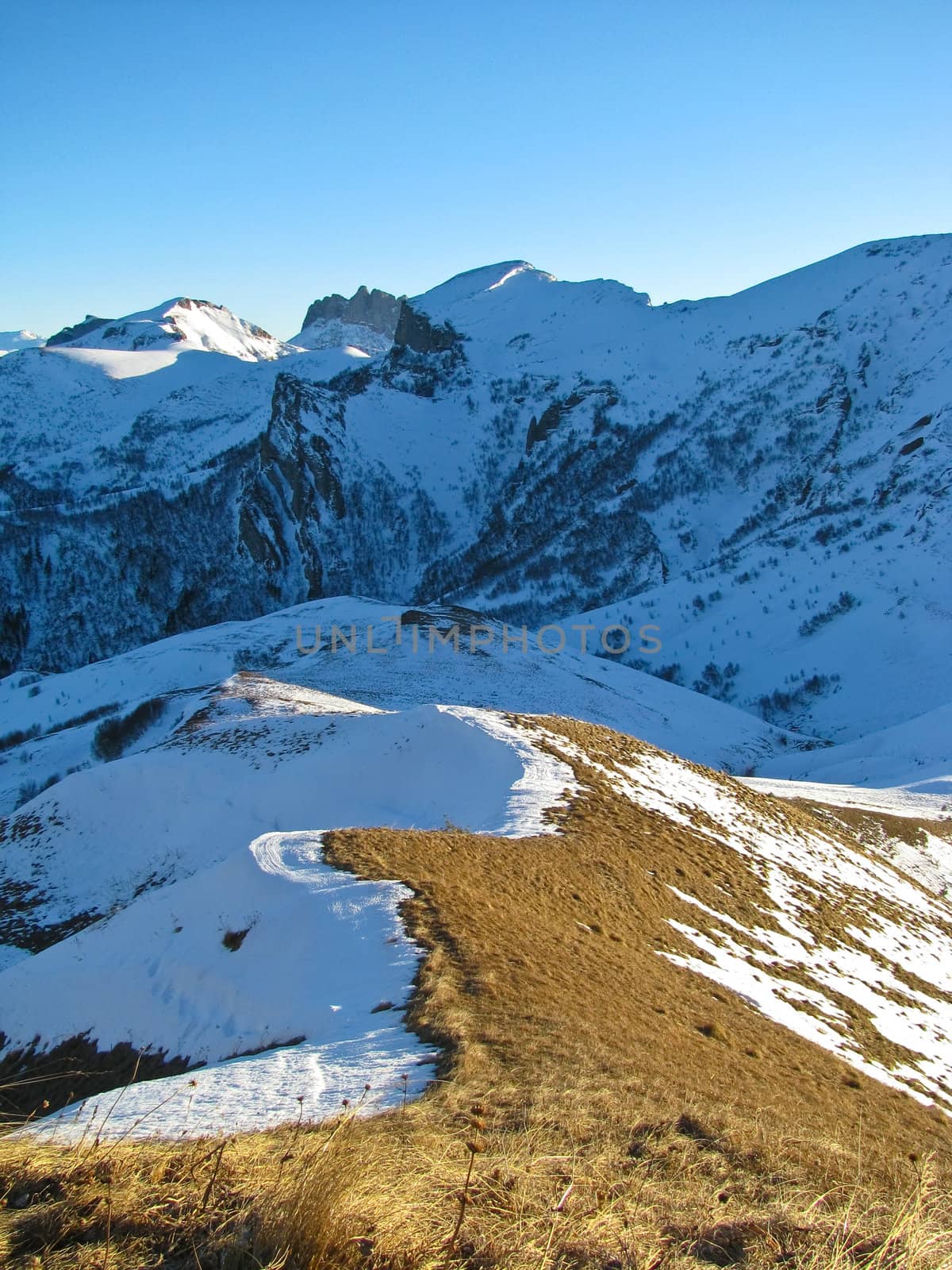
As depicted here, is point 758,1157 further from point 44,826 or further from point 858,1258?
point 44,826

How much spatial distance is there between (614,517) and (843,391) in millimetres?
23436

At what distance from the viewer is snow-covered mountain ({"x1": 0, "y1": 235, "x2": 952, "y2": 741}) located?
182 ft

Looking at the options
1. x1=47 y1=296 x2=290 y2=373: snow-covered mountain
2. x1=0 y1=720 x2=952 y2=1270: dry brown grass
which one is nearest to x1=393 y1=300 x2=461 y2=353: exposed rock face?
x1=47 y1=296 x2=290 y2=373: snow-covered mountain

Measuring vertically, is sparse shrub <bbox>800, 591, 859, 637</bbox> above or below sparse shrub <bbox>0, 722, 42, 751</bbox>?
below

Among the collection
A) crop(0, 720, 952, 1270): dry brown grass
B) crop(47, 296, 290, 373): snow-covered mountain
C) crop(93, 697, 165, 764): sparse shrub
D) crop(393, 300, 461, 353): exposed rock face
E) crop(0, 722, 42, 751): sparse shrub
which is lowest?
crop(0, 722, 42, 751): sparse shrub

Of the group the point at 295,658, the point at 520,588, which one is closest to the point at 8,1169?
the point at 295,658

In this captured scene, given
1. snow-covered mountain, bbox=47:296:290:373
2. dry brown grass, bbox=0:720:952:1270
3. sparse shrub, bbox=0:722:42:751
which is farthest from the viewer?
snow-covered mountain, bbox=47:296:290:373

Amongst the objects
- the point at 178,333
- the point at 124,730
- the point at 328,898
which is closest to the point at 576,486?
the point at 124,730

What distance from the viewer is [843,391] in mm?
75000

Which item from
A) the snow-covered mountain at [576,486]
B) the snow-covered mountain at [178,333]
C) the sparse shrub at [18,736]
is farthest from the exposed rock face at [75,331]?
the sparse shrub at [18,736]

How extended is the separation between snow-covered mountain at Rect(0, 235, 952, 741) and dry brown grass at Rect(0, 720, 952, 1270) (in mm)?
40033

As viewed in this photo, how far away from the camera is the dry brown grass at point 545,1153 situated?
3078 millimetres

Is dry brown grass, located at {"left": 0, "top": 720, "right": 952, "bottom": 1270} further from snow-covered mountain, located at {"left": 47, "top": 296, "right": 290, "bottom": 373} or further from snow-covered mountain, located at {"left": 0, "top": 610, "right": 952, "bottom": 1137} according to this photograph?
snow-covered mountain, located at {"left": 47, "top": 296, "right": 290, "bottom": 373}

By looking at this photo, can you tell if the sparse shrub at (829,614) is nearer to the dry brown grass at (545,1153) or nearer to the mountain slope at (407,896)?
the mountain slope at (407,896)
